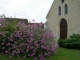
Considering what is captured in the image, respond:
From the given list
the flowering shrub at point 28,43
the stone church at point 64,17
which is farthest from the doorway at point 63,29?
the flowering shrub at point 28,43

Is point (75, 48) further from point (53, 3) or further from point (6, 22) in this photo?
point (53, 3)

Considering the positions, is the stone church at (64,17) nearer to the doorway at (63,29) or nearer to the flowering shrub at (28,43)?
the doorway at (63,29)

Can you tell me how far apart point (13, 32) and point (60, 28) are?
646 inches

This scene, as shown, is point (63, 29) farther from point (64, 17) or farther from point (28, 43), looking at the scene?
point (28, 43)

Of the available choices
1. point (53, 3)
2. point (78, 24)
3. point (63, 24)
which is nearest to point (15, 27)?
point (78, 24)

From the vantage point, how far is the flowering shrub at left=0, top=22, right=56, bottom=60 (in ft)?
33.1

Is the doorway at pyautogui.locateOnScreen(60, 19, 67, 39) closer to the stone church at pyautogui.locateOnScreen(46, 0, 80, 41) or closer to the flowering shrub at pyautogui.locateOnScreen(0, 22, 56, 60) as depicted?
the stone church at pyautogui.locateOnScreen(46, 0, 80, 41)

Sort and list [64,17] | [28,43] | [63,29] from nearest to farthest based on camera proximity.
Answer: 1. [28,43]
2. [64,17]
3. [63,29]

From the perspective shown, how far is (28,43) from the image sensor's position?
10234 mm

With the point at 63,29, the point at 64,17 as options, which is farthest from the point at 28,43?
the point at 63,29

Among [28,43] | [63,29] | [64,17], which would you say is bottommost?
[28,43]

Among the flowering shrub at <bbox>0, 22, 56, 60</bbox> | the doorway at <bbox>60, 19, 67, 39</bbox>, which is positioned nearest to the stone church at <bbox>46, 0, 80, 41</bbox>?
the doorway at <bbox>60, 19, 67, 39</bbox>

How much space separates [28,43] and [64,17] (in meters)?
15.5

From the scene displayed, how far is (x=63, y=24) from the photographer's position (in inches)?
1023
